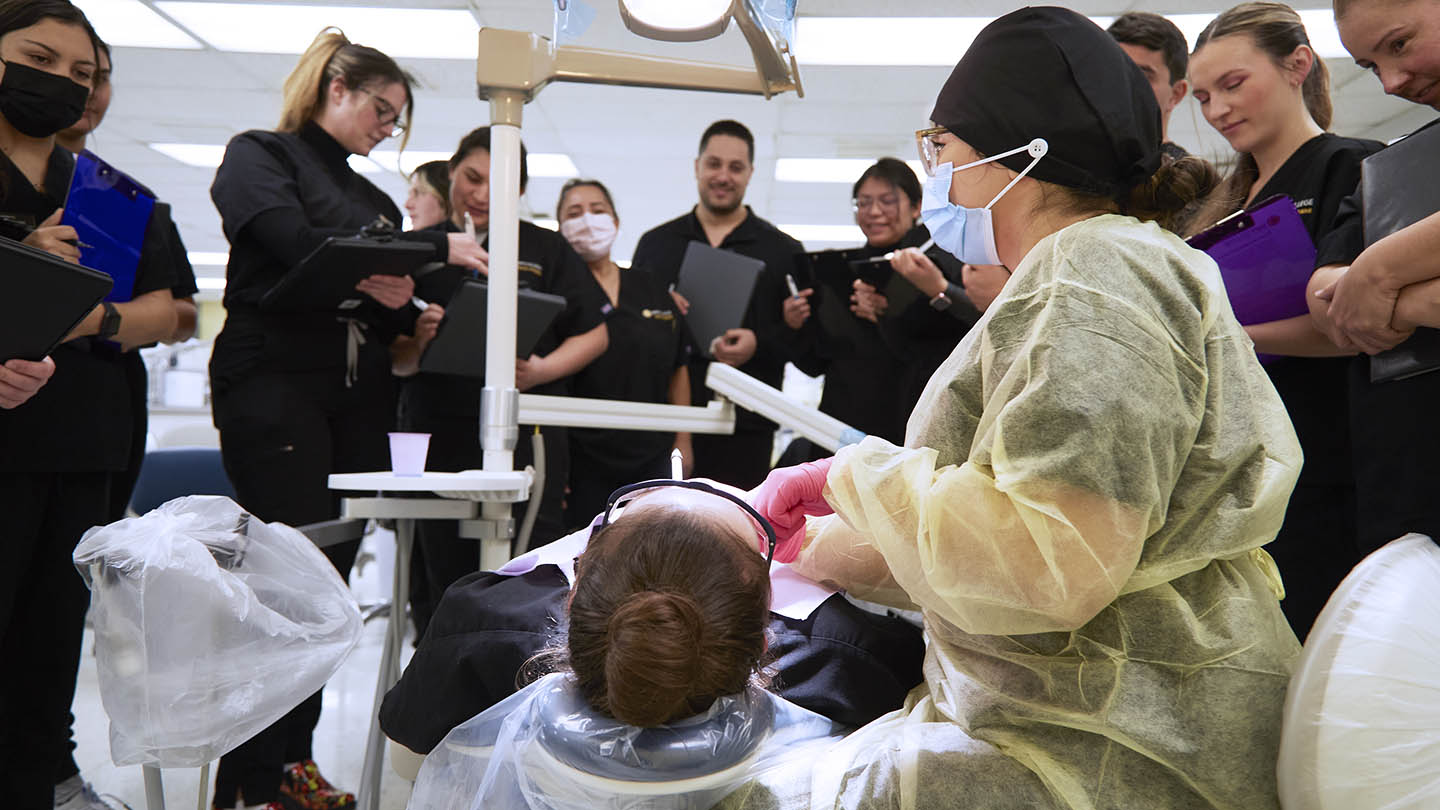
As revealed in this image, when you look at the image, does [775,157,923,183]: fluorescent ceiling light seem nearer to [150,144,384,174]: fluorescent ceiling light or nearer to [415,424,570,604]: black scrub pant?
[150,144,384,174]: fluorescent ceiling light

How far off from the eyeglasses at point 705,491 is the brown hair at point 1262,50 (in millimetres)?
1227

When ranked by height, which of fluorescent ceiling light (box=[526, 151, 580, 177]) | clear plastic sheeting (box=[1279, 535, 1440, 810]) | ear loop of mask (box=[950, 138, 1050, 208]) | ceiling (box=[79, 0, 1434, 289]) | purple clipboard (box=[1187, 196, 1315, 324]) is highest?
ceiling (box=[79, 0, 1434, 289])

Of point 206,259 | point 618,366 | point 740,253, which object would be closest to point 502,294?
point 618,366

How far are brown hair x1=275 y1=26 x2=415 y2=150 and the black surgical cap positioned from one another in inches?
57.7

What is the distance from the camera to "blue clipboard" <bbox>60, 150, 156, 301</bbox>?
1798 millimetres

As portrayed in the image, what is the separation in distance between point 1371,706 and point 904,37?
4368 mm

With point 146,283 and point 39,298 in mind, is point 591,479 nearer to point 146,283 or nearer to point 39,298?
point 146,283

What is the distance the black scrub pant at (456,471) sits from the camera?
224 cm

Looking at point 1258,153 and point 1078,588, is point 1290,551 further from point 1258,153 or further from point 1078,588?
point 1078,588

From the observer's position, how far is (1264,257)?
1510mm

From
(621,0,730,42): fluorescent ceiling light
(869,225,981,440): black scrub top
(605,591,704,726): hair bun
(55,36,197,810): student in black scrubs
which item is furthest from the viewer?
(869,225,981,440): black scrub top

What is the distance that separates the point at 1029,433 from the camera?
0.86 m

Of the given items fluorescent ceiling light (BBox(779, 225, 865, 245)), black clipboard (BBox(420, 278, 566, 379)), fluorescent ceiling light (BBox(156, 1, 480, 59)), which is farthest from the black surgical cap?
fluorescent ceiling light (BBox(779, 225, 865, 245))

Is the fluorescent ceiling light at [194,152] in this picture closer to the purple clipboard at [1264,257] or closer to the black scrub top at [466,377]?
the black scrub top at [466,377]
